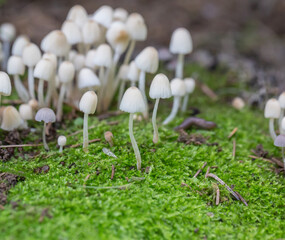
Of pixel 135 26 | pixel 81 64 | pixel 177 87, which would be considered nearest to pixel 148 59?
pixel 177 87

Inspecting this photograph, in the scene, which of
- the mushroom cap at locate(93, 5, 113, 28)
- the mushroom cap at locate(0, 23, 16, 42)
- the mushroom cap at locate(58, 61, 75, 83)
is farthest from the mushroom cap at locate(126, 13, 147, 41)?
the mushroom cap at locate(0, 23, 16, 42)

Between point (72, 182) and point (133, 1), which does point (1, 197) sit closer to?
point (72, 182)

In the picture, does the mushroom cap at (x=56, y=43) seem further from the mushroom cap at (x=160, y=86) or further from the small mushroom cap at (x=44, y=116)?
the mushroom cap at (x=160, y=86)

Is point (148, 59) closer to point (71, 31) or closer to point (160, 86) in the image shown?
point (160, 86)

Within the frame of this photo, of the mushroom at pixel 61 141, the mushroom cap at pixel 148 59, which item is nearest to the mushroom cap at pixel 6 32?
the mushroom cap at pixel 148 59

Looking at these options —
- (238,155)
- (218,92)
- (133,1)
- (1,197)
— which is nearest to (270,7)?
(133,1)

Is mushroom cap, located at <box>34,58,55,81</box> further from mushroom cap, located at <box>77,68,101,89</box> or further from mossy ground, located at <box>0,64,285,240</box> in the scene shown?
mossy ground, located at <box>0,64,285,240</box>

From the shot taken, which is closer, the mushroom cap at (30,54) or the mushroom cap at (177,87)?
the mushroom cap at (30,54)
